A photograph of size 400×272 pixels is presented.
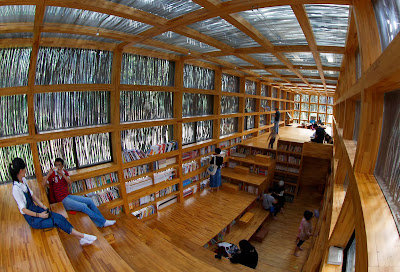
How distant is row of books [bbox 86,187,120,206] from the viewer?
4.77 m

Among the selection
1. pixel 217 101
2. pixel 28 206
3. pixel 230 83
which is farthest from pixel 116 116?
pixel 230 83

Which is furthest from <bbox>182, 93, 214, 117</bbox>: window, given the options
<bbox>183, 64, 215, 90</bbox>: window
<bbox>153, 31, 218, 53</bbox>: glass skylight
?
<bbox>153, 31, 218, 53</bbox>: glass skylight

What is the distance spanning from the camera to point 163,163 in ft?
19.9

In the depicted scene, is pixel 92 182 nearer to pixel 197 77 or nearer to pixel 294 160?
pixel 197 77

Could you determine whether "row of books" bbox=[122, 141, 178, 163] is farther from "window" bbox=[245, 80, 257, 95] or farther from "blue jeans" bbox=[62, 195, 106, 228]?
"window" bbox=[245, 80, 257, 95]

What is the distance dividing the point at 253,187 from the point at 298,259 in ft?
8.59

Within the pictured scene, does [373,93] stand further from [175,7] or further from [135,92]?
[135,92]

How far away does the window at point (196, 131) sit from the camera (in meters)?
7.04

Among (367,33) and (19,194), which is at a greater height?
(367,33)

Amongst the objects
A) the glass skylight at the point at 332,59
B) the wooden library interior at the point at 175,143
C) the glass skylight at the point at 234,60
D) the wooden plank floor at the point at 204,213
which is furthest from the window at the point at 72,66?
the glass skylight at the point at 332,59

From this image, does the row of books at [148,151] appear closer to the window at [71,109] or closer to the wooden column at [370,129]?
the window at [71,109]

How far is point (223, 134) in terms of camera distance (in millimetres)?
9016

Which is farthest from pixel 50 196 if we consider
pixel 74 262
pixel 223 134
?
pixel 223 134

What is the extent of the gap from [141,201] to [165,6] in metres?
4.52
